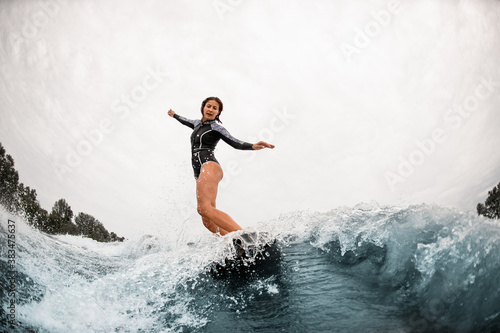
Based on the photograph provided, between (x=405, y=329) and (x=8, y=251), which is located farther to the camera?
(x=8, y=251)

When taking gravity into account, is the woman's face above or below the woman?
above

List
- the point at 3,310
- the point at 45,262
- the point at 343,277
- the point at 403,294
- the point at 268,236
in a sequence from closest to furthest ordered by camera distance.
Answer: the point at 3,310, the point at 403,294, the point at 343,277, the point at 45,262, the point at 268,236

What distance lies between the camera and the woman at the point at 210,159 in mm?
3455

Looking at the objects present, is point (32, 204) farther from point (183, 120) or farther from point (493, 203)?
point (493, 203)

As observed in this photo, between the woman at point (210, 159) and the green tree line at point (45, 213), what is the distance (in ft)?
49.4

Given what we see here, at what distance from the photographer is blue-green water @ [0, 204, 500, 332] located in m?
1.78

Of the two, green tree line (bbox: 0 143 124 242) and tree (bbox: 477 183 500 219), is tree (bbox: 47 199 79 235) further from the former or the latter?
tree (bbox: 477 183 500 219)

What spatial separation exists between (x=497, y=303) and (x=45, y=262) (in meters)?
3.90

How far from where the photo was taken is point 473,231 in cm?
207

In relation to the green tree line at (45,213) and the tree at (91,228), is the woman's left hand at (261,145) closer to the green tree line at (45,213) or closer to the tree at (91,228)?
the green tree line at (45,213)

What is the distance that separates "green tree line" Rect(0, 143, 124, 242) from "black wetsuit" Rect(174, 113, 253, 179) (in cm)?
1498

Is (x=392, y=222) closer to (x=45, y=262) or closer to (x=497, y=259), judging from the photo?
(x=497, y=259)

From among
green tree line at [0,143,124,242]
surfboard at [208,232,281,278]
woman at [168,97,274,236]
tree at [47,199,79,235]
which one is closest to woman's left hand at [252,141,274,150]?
woman at [168,97,274,236]

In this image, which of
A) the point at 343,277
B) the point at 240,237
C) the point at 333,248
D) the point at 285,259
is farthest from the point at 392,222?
the point at 240,237
